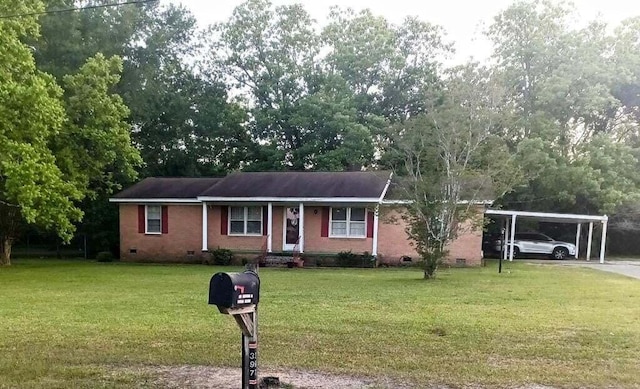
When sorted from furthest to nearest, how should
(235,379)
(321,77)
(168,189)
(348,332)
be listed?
1. (321,77)
2. (168,189)
3. (348,332)
4. (235,379)

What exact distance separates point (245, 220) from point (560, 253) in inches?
551

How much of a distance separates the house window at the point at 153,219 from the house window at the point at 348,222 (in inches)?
295

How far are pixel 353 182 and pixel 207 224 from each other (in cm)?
613

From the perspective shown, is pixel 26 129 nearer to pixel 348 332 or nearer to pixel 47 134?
pixel 47 134

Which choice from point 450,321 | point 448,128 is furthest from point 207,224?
point 450,321

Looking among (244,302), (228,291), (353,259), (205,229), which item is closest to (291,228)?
(353,259)

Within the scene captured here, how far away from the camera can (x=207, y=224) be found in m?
21.7

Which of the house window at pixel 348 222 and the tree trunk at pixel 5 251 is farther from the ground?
the house window at pixel 348 222

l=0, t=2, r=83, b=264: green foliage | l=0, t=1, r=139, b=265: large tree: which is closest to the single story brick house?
l=0, t=1, r=139, b=265: large tree

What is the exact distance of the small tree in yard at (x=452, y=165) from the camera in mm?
14078

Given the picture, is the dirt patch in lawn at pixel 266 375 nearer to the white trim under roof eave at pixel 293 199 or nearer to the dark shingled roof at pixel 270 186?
the white trim under roof eave at pixel 293 199

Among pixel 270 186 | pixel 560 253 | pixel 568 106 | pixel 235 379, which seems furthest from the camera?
pixel 568 106

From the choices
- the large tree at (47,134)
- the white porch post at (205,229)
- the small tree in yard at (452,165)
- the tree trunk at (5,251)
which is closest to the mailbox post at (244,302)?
the small tree in yard at (452,165)

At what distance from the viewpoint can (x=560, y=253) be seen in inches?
940
